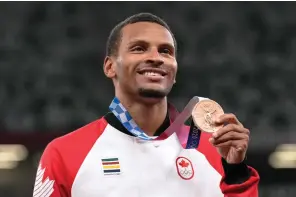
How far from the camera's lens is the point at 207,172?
1.87m

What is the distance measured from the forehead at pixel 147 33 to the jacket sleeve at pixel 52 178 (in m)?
0.43

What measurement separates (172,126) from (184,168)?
14 centimetres

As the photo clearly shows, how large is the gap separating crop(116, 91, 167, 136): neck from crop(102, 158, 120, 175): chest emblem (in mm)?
160

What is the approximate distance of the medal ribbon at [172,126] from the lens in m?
1.82

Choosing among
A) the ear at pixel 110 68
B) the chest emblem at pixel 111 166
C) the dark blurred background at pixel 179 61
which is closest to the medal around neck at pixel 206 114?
the chest emblem at pixel 111 166

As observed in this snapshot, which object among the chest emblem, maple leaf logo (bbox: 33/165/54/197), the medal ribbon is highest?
the medal ribbon

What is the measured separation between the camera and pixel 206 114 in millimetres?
1688

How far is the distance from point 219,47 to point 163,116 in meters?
6.00

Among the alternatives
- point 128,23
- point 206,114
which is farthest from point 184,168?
point 128,23

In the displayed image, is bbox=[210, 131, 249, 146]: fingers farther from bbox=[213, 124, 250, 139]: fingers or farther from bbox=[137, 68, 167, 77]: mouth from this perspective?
bbox=[137, 68, 167, 77]: mouth

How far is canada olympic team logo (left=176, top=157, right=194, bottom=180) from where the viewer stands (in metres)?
1.84

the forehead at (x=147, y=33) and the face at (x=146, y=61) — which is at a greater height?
the forehead at (x=147, y=33)

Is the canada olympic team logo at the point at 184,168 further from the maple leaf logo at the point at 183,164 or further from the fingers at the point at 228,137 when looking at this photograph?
the fingers at the point at 228,137

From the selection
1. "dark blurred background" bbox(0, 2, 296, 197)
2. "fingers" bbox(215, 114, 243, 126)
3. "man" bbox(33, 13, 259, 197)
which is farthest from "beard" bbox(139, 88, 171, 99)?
"dark blurred background" bbox(0, 2, 296, 197)
